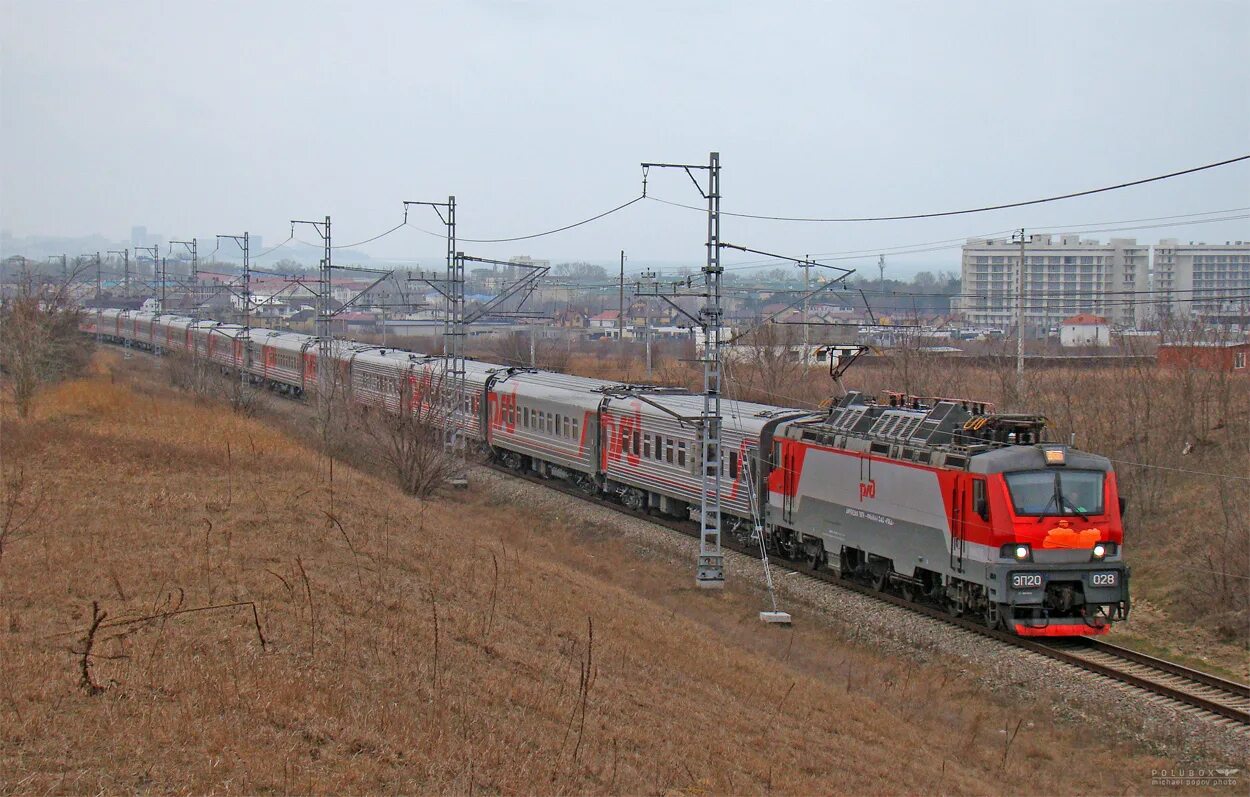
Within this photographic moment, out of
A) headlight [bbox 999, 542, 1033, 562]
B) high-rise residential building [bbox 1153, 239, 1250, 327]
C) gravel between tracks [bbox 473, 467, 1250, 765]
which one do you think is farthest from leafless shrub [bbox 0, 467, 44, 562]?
high-rise residential building [bbox 1153, 239, 1250, 327]

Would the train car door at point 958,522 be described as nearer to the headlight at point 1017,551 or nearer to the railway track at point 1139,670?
the headlight at point 1017,551

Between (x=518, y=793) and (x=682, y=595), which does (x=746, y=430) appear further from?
(x=518, y=793)

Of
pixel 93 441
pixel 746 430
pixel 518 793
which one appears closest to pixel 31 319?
pixel 93 441

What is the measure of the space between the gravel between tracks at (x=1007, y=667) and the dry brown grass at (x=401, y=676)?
46cm

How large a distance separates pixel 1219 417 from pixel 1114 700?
2061 cm

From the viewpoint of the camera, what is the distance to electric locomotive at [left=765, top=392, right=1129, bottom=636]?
58.8 ft

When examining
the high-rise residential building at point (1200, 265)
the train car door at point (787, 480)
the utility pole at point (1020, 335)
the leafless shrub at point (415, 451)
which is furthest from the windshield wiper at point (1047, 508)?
the high-rise residential building at point (1200, 265)

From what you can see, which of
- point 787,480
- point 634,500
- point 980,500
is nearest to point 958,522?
point 980,500

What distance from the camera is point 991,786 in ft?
42.2

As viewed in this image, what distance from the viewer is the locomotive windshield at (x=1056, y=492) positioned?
17.8m

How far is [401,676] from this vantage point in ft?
38.6

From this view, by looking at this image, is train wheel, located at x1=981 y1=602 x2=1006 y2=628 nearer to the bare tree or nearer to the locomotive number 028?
the locomotive number 028

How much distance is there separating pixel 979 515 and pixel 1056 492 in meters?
1.24

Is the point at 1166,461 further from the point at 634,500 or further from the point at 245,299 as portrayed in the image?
the point at 245,299
